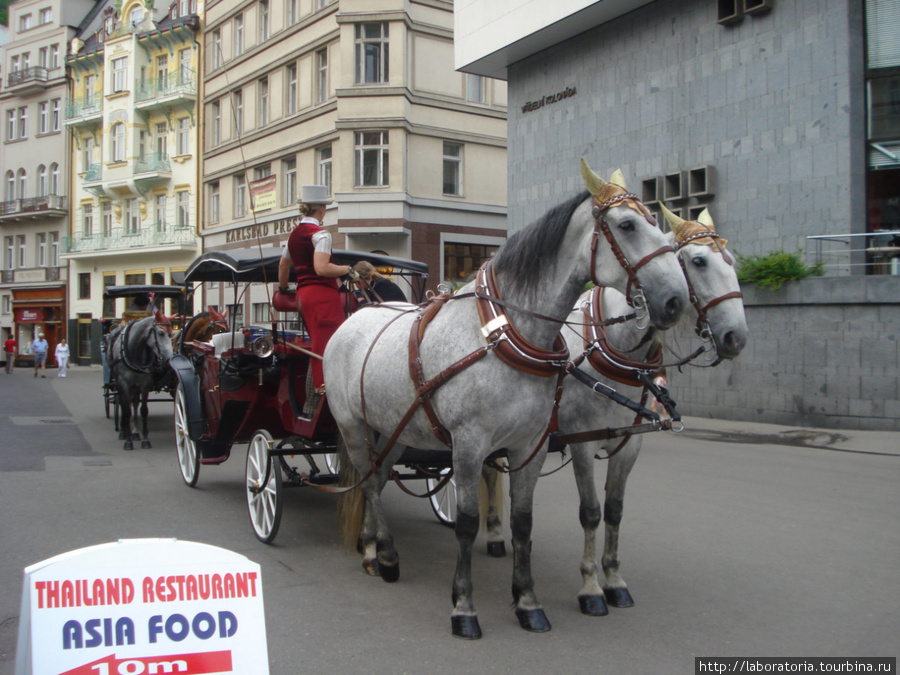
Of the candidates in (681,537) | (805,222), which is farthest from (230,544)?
(805,222)

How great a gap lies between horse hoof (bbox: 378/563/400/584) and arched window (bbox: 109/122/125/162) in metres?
40.5

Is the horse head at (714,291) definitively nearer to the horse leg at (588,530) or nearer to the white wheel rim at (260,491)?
the horse leg at (588,530)

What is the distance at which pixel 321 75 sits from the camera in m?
26.6

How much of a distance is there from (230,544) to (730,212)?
12.8 meters

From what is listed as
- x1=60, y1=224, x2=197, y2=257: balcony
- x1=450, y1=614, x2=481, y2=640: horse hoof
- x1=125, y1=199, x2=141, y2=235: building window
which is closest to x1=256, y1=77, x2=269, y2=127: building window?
x1=60, y1=224, x2=197, y2=257: balcony

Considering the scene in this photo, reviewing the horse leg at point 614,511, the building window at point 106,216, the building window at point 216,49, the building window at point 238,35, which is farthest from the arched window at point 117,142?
the horse leg at point 614,511

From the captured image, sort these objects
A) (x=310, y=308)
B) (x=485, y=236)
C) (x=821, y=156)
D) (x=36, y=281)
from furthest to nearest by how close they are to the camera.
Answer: (x=36, y=281), (x=485, y=236), (x=821, y=156), (x=310, y=308)

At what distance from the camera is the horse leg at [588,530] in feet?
14.2

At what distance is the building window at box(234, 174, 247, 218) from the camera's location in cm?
3222

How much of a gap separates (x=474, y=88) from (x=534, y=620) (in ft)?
82.1

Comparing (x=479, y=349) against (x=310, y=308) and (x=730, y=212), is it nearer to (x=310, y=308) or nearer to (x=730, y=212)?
(x=310, y=308)

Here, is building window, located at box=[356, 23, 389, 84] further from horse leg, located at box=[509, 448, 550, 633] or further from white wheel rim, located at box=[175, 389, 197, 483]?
horse leg, located at box=[509, 448, 550, 633]

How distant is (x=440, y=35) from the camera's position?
2584cm

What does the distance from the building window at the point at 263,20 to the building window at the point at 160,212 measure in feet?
39.8
